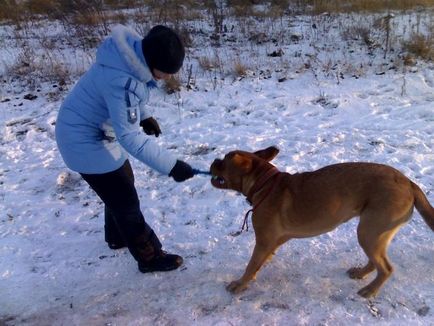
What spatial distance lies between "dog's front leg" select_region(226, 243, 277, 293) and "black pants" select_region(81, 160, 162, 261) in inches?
30.8

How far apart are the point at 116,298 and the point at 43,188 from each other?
2321 millimetres

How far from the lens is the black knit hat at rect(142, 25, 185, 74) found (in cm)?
282

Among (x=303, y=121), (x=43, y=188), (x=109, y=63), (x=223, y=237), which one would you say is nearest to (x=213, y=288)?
(x=223, y=237)

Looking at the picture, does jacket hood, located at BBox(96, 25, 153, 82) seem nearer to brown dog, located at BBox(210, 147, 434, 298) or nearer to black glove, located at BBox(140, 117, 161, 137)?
black glove, located at BBox(140, 117, 161, 137)

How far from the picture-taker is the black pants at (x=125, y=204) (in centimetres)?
344

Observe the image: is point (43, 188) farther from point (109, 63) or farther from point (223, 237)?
point (109, 63)

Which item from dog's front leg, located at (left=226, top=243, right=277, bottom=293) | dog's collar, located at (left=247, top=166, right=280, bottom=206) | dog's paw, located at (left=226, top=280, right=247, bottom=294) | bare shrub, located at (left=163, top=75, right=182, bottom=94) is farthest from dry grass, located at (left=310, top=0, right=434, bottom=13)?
dog's paw, located at (left=226, top=280, right=247, bottom=294)

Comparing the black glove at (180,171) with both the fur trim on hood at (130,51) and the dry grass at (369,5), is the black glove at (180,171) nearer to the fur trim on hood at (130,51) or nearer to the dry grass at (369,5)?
the fur trim on hood at (130,51)

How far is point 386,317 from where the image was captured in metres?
3.15

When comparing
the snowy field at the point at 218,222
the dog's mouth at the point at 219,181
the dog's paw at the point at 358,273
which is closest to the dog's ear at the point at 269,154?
the dog's mouth at the point at 219,181

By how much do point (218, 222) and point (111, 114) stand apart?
1.83 m

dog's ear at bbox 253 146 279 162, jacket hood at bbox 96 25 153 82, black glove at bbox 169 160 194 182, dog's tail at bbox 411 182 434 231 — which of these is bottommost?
dog's tail at bbox 411 182 434 231

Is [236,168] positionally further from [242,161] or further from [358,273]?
[358,273]

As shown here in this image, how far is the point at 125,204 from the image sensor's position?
3.54 metres
